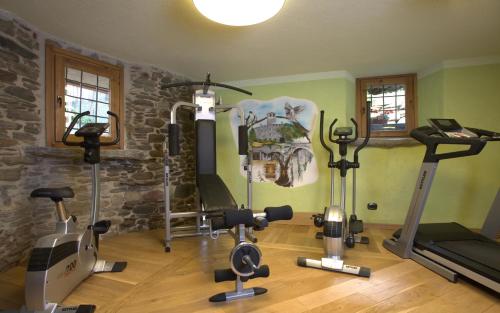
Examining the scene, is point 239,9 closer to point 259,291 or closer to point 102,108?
point 259,291

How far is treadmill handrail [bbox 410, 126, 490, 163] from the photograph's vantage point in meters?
1.97

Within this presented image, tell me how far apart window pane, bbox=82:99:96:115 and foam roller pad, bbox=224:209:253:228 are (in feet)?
7.38

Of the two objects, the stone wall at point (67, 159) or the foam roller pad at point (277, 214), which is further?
the stone wall at point (67, 159)

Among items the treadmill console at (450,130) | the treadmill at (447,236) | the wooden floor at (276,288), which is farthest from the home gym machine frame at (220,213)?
the treadmill console at (450,130)

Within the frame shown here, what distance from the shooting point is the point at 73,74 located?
276cm

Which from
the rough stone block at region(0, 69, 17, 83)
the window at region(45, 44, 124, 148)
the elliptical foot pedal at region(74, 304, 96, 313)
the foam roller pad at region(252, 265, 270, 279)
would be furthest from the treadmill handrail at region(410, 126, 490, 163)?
the rough stone block at region(0, 69, 17, 83)

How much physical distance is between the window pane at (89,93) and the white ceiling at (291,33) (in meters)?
0.43

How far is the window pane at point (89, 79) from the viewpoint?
9.37 feet

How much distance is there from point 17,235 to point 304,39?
306 centimetres

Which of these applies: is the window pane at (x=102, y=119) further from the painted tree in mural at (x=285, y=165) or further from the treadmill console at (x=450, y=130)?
the treadmill console at (x=450, y=130)

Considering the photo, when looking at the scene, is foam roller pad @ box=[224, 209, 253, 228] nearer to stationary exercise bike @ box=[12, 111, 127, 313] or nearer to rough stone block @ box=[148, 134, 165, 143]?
stationary exercise bike @ box=[12, 111, 127, 313]

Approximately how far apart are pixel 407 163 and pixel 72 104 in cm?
386

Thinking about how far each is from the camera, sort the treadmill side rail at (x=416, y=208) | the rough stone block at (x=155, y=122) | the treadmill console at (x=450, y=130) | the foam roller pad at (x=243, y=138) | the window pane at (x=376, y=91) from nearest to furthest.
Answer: the treadmill console at (x=450, y=130) → the treadmill side rail at (x=416, y=208) → the foam roller pad at (x=243, y=138) → the rough stone block at (x=155, y=122) → the window pane at (x=376, y=91)

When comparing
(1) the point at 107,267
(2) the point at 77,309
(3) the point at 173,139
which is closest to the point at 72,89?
(3) the point at 173,139
